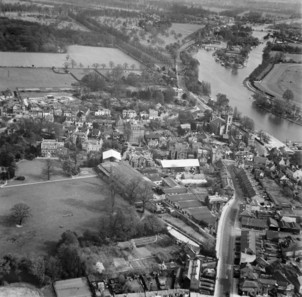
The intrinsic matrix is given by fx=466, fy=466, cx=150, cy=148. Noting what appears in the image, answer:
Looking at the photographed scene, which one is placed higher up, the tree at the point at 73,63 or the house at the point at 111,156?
the tree at the point at 73,63

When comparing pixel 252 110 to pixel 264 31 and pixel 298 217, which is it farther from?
pixel 264 31

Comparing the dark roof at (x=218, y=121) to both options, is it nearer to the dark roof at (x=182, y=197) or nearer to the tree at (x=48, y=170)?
the dark roof at (x=182, y=197)

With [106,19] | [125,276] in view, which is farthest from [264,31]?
[125,276]

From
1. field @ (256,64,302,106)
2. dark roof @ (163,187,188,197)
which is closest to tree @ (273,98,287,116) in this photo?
field @ (256,64,302,106)

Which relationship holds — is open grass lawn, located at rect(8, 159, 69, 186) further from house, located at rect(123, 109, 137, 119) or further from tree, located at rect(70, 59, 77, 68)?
tree, located at rect(70, 59, 77, 68)

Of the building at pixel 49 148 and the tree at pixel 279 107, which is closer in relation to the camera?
the building at pixel 49 148

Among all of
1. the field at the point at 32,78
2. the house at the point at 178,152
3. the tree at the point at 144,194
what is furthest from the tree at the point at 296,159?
the field at the point at 32,78
